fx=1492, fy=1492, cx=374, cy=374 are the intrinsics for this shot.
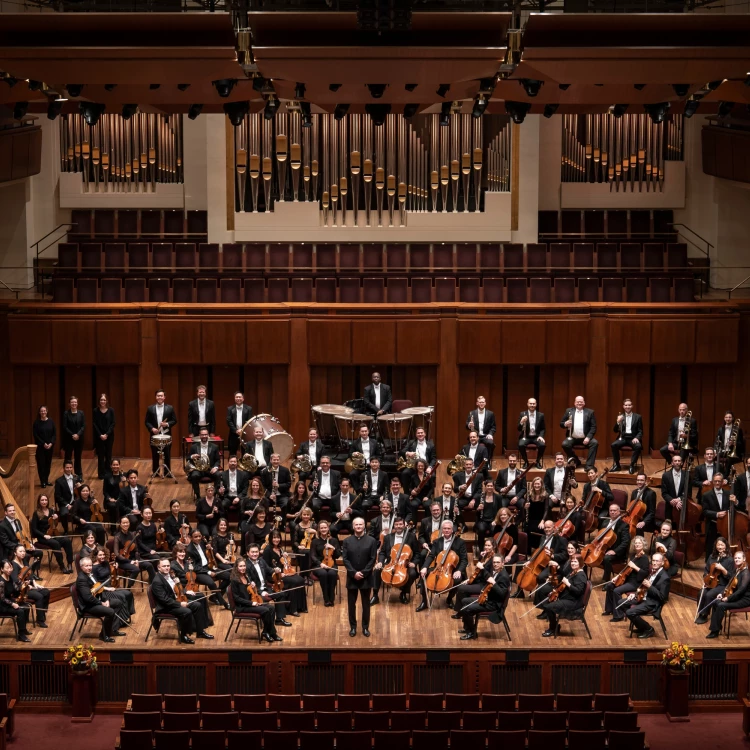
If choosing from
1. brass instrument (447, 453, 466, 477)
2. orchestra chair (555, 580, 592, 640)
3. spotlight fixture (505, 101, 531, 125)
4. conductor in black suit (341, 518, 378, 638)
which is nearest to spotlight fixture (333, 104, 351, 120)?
spotlight fixture (505, 101, 531, 125)

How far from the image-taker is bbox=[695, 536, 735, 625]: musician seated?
11.8m

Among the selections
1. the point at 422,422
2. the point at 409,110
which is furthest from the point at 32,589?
the point at 409,110

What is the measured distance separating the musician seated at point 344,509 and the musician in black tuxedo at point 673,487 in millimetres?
2689

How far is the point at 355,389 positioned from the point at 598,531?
3.66 m

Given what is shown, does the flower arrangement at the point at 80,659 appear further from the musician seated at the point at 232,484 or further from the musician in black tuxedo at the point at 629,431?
the musician in black tuxedo at the point at 629,431

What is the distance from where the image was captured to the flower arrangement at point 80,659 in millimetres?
11227

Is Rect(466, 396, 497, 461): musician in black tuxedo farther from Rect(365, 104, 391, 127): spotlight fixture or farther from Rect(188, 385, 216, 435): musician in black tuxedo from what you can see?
Rect(365, 104, 391, 127): spotlight fixture

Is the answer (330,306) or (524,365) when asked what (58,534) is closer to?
(330,306)

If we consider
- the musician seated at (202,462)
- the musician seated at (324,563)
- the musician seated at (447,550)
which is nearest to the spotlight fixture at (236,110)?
the musician seated at (202,462)

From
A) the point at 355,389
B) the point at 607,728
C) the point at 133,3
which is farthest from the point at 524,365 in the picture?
the point at 133,3

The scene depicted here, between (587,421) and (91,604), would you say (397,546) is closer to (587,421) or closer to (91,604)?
(91,604)

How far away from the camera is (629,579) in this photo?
12.1 m

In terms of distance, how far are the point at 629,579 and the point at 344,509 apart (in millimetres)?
2604

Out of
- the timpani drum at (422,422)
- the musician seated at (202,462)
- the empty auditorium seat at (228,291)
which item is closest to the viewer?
the musician seated at (202,462)
